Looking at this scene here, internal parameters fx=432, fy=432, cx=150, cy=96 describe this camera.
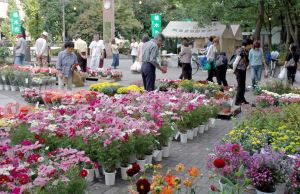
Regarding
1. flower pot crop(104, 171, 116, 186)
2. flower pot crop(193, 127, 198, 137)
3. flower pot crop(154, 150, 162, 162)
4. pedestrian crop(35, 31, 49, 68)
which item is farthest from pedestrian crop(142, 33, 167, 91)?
pedestrian crop(35, 31, 49, 68)

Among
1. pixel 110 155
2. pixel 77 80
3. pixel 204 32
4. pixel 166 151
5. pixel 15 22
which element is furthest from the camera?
pixel 204 32

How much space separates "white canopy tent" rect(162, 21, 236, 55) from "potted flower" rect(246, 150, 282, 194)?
22.1 m

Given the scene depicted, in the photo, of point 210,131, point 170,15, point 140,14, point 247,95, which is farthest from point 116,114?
point 140,14

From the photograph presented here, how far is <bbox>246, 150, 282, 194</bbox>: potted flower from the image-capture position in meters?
4.78

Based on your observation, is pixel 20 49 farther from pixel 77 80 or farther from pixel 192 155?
pixel 192 155

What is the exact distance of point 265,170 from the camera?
4.78 metres

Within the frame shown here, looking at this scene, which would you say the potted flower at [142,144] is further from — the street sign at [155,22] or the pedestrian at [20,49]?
the street sign at [155,22]

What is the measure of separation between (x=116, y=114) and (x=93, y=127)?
1257 millimetres

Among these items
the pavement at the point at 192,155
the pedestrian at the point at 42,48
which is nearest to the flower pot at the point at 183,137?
the pavement at the point at 192,155

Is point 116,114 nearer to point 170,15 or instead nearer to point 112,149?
point 112,149

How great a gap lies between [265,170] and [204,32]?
2324 centimetres

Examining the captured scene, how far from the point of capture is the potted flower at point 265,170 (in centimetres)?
478

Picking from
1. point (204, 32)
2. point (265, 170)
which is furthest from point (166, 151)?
point (204, 32)

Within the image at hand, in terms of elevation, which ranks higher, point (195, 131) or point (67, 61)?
point (67, 61)
